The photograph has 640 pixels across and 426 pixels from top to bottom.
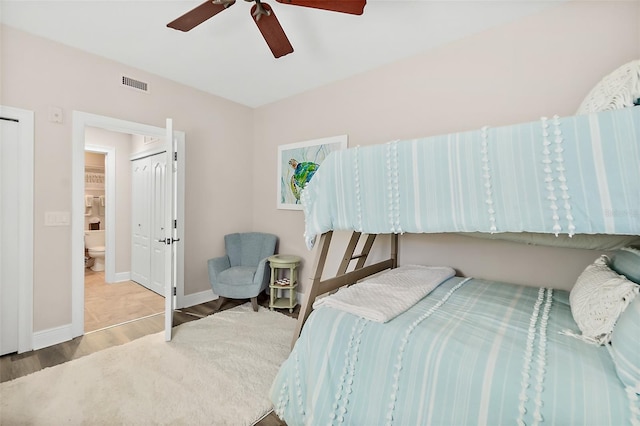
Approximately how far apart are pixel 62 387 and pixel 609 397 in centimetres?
282

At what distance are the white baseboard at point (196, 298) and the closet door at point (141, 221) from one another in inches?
45.1

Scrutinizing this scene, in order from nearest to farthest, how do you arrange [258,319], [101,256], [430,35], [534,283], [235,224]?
[534,283] < [430,35] < [258,319] < [235,224] < [101,256]

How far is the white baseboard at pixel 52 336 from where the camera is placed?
231 centimetres

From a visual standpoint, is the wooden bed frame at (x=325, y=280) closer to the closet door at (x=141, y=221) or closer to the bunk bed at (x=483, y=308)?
the bunk bed at (x=483, y=308)

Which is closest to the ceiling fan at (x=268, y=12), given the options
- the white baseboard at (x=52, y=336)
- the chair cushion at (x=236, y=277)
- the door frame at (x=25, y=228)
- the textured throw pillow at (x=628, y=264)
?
the door frame at (x=25, y=228)

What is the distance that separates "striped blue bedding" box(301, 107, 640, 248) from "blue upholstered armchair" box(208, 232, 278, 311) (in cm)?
186

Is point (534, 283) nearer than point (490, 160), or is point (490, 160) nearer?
point (490, 160)

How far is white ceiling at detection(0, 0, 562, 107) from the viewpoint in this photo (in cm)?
196

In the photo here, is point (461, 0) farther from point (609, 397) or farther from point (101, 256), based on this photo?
point (101, 256)

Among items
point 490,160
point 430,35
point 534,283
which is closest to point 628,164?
point 490,160

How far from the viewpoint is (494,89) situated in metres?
2.16

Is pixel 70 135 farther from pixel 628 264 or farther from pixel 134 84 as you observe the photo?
pixel 628 264

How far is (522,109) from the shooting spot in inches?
80.7

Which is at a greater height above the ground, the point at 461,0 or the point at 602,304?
the point at 461,0
